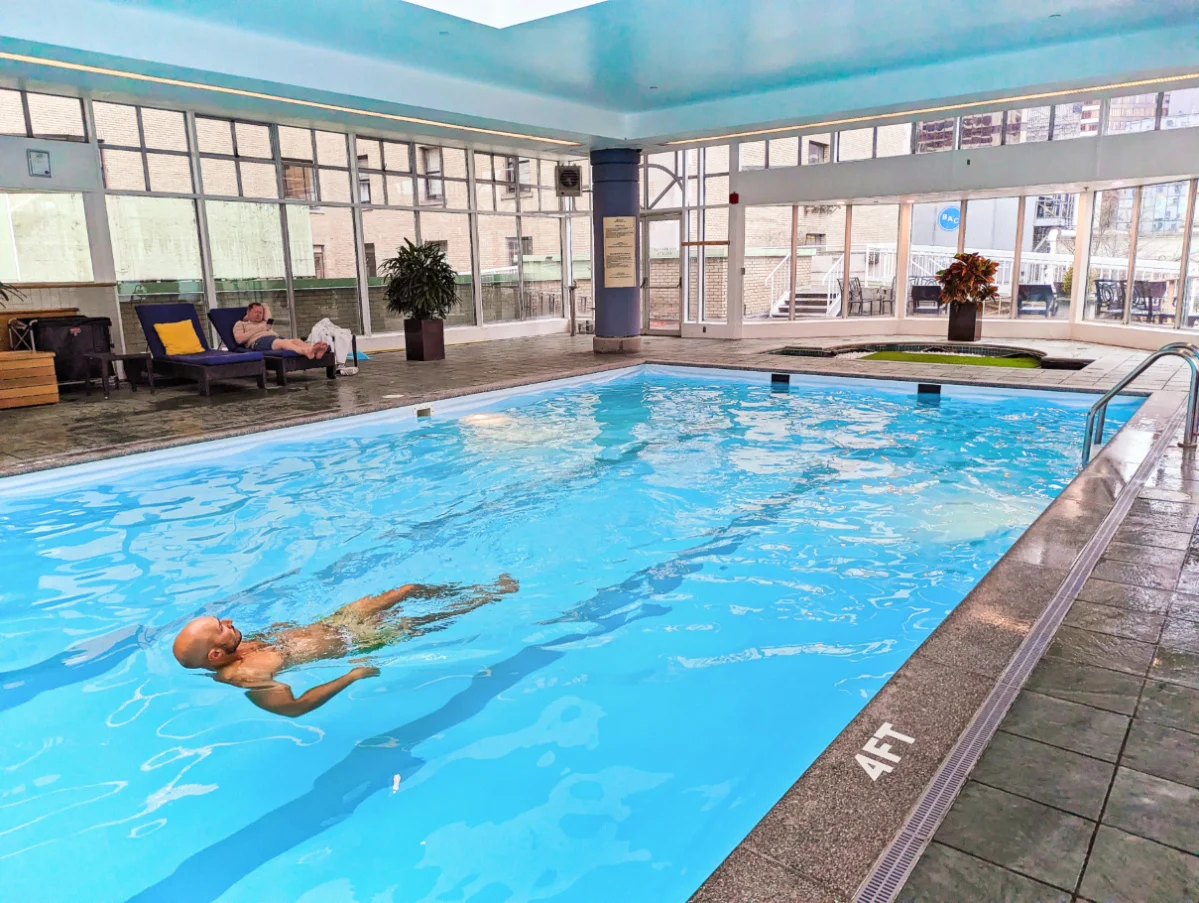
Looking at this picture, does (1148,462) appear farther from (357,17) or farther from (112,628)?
(357,17)

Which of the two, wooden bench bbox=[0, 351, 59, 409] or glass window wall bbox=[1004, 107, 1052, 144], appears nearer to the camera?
wooden bench bbox=[0, 351, 59, 409]

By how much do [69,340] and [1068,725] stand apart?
1016 centimetres

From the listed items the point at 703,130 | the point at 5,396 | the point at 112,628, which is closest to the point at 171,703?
the point at 112,628

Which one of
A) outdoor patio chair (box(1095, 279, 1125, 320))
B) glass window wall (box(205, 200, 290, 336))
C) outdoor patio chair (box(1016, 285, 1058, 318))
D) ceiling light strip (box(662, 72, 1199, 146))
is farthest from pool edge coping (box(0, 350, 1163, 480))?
outdoor patio chair (box(1016, 285, 1058, 318))

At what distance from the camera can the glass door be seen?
15999mm

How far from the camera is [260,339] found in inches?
386

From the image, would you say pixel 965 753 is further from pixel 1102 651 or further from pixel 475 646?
pixel 475 646

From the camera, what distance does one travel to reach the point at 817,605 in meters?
4.13

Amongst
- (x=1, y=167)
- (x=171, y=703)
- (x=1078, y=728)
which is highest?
(x=1, y=167)

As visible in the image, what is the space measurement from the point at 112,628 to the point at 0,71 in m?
6.72

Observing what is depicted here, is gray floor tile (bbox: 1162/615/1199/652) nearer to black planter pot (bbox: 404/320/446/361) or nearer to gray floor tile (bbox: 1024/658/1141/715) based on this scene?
gray floor tile (bbox: 1024/658/1141/715)

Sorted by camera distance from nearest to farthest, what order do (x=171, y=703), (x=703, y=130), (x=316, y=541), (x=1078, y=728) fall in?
1. (x=1078, y=728)
2. (x=171, y=703)
3. (x=316, y=541)
4. (x=703, y=130)

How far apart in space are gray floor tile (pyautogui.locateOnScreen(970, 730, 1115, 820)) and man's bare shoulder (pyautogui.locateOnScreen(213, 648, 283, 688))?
2.70 metres

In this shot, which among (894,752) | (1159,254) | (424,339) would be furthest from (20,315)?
(1159,254)
